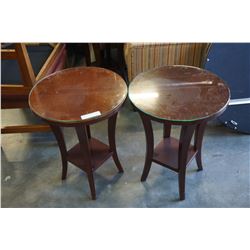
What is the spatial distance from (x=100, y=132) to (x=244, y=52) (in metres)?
1.21

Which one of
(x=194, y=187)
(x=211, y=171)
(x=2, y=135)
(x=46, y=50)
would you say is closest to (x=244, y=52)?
(x=211, y=171)

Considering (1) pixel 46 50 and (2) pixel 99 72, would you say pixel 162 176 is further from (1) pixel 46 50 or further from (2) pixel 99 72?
(1) pixel 46 50

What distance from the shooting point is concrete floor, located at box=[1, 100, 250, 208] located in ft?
5.57

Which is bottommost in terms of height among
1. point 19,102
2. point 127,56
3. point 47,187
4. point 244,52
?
point 47,187

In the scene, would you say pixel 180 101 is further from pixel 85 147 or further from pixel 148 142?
pixel 85 147

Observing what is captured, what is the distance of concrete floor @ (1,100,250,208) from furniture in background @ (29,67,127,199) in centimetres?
18

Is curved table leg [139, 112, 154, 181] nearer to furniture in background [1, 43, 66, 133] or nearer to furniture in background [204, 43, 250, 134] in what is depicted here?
furniture in background [204, 43, 250, 134]

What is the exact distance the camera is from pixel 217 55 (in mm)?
1946

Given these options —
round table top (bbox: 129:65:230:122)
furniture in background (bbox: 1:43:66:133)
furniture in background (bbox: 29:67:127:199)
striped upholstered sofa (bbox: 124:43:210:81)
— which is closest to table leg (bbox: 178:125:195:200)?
round table top (bbox: 129:65:230:122)

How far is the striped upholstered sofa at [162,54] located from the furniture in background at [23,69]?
60 centimetres

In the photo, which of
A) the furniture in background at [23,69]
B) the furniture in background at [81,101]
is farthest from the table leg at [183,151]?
the furniture in background at [23,69]

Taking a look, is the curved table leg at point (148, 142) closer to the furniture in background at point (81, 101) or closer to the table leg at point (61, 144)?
the furniture in background at point (81, 101)

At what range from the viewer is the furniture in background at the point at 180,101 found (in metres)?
1.29

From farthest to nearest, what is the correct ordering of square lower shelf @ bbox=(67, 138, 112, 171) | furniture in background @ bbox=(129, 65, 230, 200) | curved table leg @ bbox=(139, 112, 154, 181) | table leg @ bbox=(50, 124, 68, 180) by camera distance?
square lower shelf @ bbox=(67, 138, 112, 171) < table leg @ bbox=(50, 124, 68, 180) < curved table leg @ bbox=(139, 112, 154, 181) < furniture in background @ bbox=(129, 65, 230, 200)
